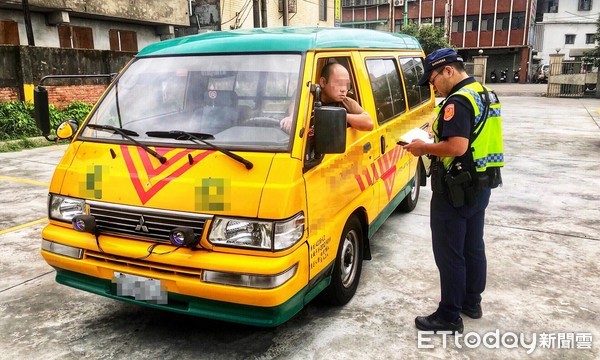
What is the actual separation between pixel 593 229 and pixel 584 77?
2302 cm

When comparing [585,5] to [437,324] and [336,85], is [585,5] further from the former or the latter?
[437,324]

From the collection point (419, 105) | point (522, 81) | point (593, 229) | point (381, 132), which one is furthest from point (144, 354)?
point (522, 81)

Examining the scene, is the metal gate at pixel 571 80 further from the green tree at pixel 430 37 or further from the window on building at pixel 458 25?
the window on building at pixel 458 25

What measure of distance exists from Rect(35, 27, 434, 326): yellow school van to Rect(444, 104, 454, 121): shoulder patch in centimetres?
64

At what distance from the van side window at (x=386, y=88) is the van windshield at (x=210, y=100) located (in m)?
1.17

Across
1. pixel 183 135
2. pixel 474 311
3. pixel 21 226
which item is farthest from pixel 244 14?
pixel 474 311

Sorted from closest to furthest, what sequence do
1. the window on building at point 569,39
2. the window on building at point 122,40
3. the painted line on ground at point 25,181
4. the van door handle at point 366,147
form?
the van door handle at point 366,147, the painted line on ground at point 25,181, the window on building at point 122,40, the window on building at point 569,39

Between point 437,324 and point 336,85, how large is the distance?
1.80 m

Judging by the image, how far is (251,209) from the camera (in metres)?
2.61

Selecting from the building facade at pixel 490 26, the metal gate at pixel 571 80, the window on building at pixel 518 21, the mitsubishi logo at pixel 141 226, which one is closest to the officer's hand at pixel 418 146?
the mitsubishi logo at pixel 141 226

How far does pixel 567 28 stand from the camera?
47.9 metres

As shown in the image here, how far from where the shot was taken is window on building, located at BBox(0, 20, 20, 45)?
13391 mm

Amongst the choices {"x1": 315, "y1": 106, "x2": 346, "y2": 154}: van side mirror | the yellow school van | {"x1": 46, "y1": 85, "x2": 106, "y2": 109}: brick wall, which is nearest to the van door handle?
the yellow school van

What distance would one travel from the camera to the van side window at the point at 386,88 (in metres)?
4.10
